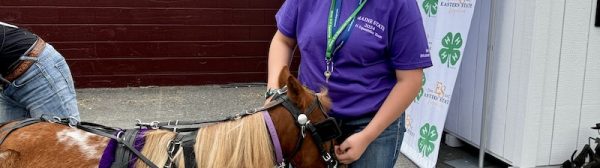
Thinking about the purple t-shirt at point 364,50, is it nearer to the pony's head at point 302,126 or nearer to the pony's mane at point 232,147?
the pony's head at point 302,126

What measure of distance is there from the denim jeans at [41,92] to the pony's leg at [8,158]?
1128 mm

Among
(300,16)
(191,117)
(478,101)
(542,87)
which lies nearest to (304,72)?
(300,16)

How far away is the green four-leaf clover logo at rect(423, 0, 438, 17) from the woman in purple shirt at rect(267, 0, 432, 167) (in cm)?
263

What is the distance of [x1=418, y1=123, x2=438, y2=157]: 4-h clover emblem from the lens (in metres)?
4.70

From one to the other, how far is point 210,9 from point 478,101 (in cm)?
437

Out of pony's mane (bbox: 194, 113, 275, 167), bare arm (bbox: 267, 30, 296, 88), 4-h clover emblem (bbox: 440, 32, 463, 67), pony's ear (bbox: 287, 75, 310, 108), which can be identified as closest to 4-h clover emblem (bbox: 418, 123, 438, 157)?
4-h clover emblem (bbox: 440, 32, 463, 67)

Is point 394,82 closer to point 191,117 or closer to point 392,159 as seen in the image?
point 392,159

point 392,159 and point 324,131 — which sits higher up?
point 324,131

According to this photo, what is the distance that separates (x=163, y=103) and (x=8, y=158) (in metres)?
5.29

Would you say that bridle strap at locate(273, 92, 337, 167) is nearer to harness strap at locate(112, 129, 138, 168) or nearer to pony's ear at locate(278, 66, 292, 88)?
pony's ear at locate(278, 66, 292, 88)

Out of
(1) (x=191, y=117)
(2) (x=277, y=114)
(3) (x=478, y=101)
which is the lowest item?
(1) (x=191, y=117)

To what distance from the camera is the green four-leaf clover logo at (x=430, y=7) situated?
15.8ft

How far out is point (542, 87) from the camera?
424cm

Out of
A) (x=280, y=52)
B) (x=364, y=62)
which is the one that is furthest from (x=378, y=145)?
(x=280, y=52)
